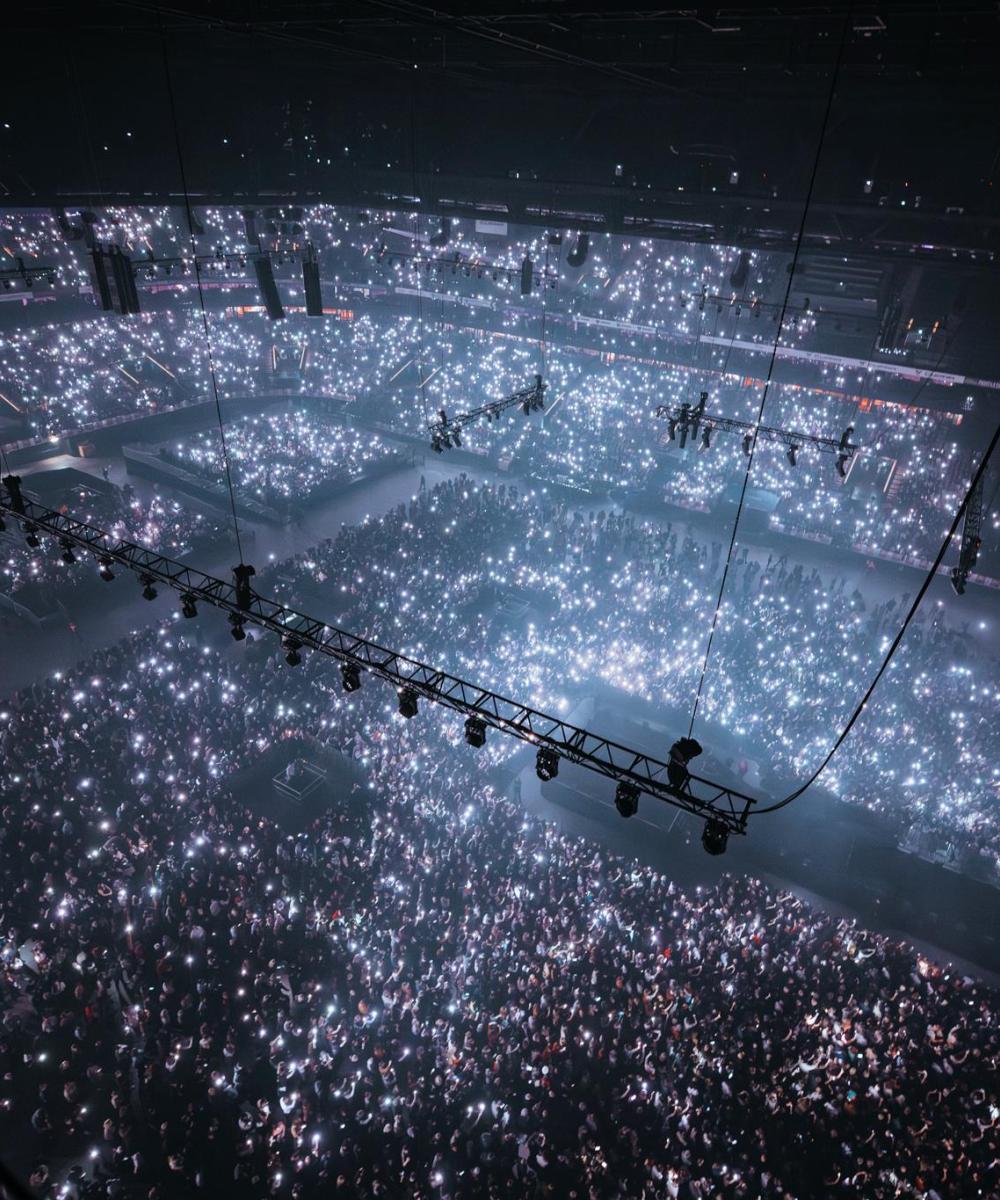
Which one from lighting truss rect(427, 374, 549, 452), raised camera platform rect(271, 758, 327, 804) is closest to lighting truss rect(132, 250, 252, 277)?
lighting truss rect(427, 374, 549, 452)

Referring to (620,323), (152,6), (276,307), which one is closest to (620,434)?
(620,323)

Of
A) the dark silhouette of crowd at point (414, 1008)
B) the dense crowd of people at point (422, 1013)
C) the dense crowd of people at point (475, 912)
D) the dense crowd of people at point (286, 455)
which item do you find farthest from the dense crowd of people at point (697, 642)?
the dense crowd of people at point (286, 455)

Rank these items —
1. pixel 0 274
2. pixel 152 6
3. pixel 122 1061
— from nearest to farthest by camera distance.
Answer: pixel 122 1061 → pixel 152 6 → pixel 0 274

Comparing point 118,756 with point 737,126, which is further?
point 737,126

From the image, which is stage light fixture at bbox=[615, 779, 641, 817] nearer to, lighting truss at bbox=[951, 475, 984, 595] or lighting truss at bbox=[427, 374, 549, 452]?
lighting truss at bbox=[951, 475, 984, 595]

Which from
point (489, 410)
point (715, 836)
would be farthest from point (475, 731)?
point (489, 410)

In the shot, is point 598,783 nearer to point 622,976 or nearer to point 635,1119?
point 622,976

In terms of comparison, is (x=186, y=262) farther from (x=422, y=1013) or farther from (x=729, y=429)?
(x=422, y=1013)
